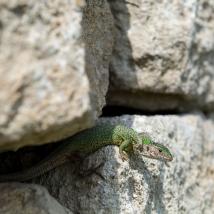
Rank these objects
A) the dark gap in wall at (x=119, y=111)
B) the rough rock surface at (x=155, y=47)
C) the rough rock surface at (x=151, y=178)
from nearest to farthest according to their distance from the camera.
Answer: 1. the rough rock surface at (x=151, y=178)
2. the rough rock surface at (x=155, y=47)
3. the dark gap in wall at (x=119, y=111)

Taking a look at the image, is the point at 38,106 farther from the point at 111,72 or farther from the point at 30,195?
the point at 111,72

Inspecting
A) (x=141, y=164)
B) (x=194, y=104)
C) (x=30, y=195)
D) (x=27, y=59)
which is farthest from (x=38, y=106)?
(x=194, y=104)

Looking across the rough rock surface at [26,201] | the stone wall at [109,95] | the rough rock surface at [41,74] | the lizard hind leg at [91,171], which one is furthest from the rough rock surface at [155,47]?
the rough rock surface at [41,74]

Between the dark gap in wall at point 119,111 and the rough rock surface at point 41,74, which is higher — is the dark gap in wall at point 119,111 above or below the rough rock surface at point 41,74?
below

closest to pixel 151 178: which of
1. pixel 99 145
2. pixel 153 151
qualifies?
pixel 153 151

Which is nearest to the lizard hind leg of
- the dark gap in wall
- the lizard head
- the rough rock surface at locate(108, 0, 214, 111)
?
the lizard head

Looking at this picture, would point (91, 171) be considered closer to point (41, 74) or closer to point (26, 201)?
point (26, 201)

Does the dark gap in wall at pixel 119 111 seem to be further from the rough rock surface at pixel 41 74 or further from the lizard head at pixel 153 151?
the rough rock surface at pixel 41 74

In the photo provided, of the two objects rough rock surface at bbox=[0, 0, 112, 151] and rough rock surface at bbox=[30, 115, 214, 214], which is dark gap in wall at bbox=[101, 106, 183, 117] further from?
rough rock surface at bbox=[0, 0, 112, 151]
